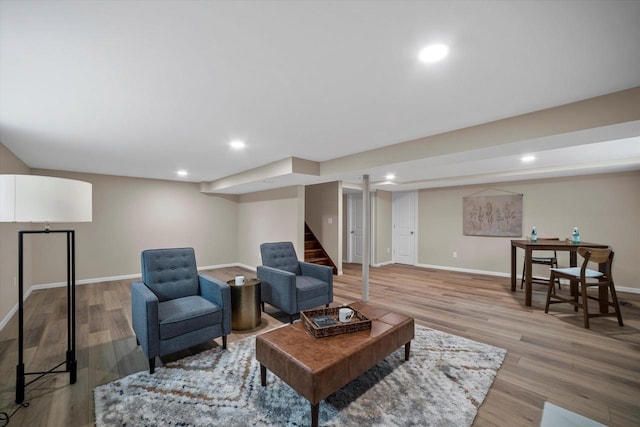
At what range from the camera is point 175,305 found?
2598 millimetres

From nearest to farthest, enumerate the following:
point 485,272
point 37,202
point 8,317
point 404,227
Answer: point 37,202 → point 8,317 → point 485,272 → point 404,227

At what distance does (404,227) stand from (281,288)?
16.2 ft

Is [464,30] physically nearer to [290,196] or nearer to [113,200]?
[290,196]

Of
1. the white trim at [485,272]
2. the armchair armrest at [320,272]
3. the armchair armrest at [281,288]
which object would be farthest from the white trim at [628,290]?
the armchair armrest at [281,288]

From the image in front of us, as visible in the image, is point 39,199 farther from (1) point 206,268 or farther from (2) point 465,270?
(2) point 465,270

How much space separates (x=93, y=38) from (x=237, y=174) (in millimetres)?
4097

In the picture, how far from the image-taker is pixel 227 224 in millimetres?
7305

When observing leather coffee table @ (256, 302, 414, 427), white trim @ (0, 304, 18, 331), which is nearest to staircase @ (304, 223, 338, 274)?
leather coffee table @ (256, 302, 414, 427)

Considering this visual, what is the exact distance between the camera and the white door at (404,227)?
7.19 m

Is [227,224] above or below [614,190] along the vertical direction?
below

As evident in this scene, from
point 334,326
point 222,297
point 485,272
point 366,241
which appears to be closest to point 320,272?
point 366,241

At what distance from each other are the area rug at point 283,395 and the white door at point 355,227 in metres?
5.02

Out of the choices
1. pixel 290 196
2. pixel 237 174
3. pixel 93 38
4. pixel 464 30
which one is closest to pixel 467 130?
pixel 464 30

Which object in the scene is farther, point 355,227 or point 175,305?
point 355,227
